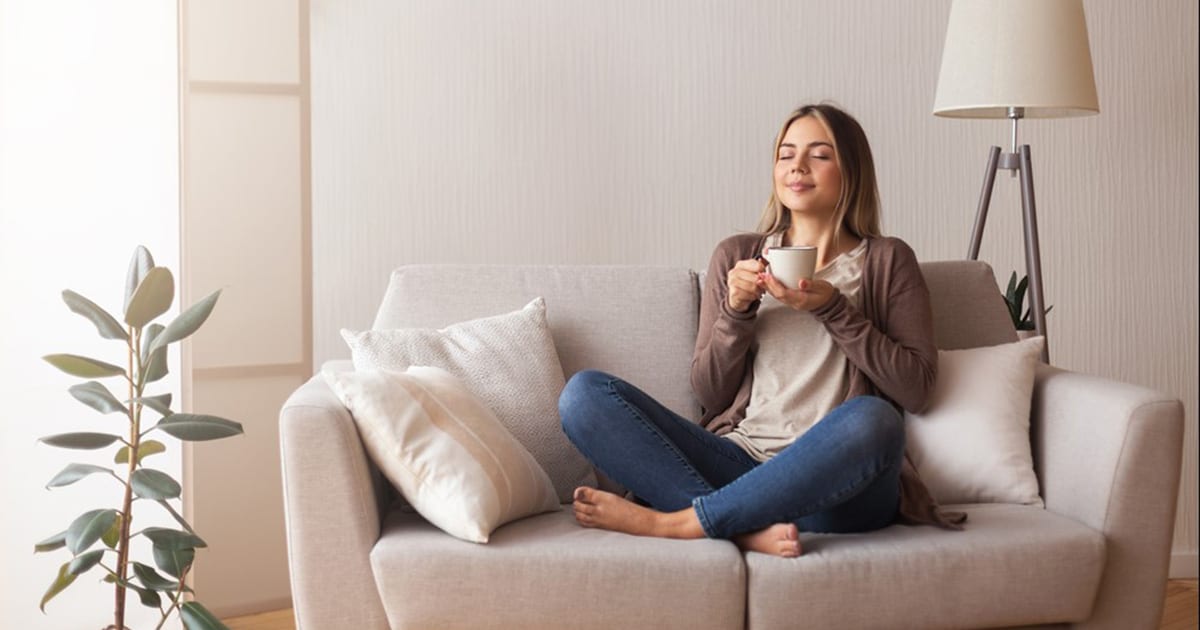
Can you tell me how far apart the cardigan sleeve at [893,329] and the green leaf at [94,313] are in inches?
47.2

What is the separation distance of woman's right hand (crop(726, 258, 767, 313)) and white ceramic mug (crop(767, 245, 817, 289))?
0.06 meters

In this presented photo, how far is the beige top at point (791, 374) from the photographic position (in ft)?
7.57

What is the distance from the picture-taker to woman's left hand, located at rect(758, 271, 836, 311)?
7.13ft

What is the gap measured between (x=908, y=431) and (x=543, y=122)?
1.31 meters

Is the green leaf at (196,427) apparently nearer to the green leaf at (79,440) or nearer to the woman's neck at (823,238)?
the green leaf at (79,440)

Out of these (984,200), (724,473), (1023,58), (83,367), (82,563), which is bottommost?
(82,563)

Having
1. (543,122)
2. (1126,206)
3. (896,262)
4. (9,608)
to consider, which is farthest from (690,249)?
(9,608)

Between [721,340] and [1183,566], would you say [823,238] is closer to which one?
[721,340]

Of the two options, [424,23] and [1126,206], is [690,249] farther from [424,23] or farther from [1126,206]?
[1126,206]

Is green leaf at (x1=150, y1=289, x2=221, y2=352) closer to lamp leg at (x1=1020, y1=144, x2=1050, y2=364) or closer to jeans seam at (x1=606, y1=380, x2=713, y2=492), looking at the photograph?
jeans seam at (x1=606, y1=380, x2=713, y2=492)

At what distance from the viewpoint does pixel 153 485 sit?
205 centimetres

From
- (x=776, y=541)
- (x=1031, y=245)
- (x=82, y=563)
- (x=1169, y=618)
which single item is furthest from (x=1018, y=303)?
(x=82, y=563)

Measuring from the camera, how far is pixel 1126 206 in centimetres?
353

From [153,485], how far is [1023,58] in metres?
2.05
